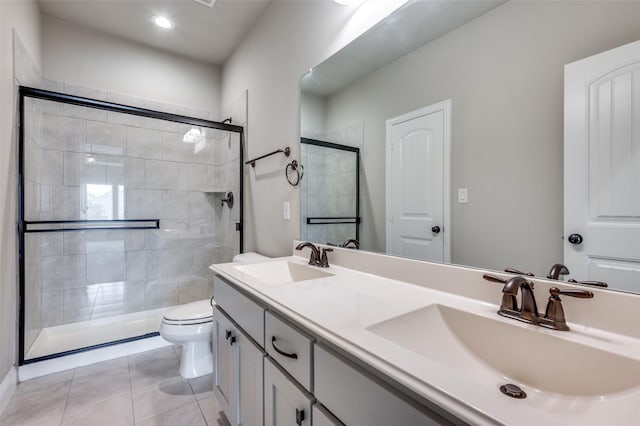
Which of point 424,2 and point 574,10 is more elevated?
point 424,2

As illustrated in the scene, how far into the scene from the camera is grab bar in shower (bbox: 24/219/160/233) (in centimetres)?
216

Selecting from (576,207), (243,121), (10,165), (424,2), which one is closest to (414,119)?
(424,2)

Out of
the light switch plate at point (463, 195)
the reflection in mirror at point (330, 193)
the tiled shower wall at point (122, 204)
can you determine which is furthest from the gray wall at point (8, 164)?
the light switch plate at point (463, 195)

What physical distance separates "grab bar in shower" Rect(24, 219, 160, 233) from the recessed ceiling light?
171cm

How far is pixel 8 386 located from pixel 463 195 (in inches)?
104

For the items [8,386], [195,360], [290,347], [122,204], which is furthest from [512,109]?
[122,204]

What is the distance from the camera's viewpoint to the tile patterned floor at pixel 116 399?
1.51m

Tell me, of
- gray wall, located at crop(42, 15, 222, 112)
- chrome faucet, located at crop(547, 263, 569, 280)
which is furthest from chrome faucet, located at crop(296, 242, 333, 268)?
gray wall, located at crop(42, 15, 222, 112)

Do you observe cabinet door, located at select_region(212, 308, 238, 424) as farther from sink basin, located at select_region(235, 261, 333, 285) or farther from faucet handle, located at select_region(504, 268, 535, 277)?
faucet handle, located at select_region(504, 268, 535, 277)

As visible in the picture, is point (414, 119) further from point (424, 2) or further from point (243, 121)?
point (243, 121)

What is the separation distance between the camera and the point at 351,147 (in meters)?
1.45

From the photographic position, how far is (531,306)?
2.38ft

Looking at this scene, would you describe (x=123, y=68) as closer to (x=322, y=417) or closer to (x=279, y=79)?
(x=279, y=79)

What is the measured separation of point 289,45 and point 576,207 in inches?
72.6
